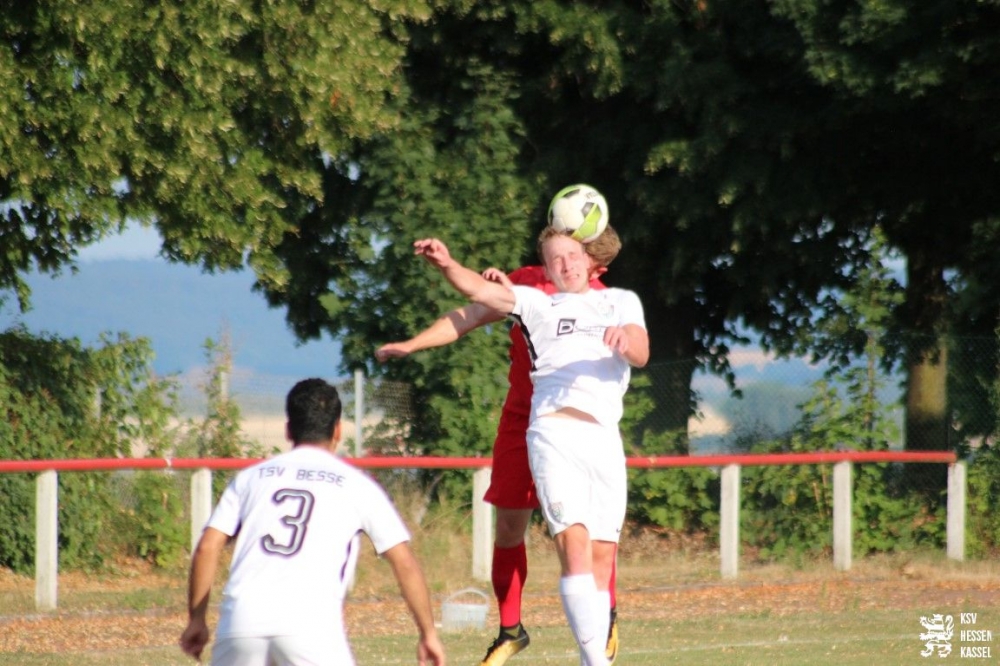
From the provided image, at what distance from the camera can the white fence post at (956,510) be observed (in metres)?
15.2

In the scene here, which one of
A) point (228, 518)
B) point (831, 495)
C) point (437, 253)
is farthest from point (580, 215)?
point (831, 495)

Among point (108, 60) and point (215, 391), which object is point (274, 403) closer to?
point (215, 391)

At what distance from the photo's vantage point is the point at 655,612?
11.8 meters

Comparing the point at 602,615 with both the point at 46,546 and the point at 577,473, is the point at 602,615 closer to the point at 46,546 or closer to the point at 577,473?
the point at 577,473

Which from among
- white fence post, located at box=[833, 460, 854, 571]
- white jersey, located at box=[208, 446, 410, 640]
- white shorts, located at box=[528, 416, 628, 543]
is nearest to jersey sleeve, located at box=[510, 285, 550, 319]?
white shorts, located at box=[528, 416, 628, 543]

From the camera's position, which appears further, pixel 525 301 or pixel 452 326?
pixel 452 326

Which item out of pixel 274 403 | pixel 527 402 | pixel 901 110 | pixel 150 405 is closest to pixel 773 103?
pixel 901 110

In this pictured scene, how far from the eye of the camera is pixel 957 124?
54.9ft

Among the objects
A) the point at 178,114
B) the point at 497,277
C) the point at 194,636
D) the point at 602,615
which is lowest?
the point at 602,615

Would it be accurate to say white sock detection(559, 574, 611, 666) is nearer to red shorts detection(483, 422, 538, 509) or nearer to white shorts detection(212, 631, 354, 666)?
red shorts detection(483, 422, 538, 509)

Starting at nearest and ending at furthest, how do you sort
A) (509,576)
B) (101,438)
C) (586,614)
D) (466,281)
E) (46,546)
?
(466,281), (586,614), (509,576), (46,546), (101,438)

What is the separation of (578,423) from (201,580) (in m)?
2.37

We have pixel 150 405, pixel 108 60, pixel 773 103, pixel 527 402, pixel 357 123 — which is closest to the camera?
pixel 527 402

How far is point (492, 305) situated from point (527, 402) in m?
0.84
